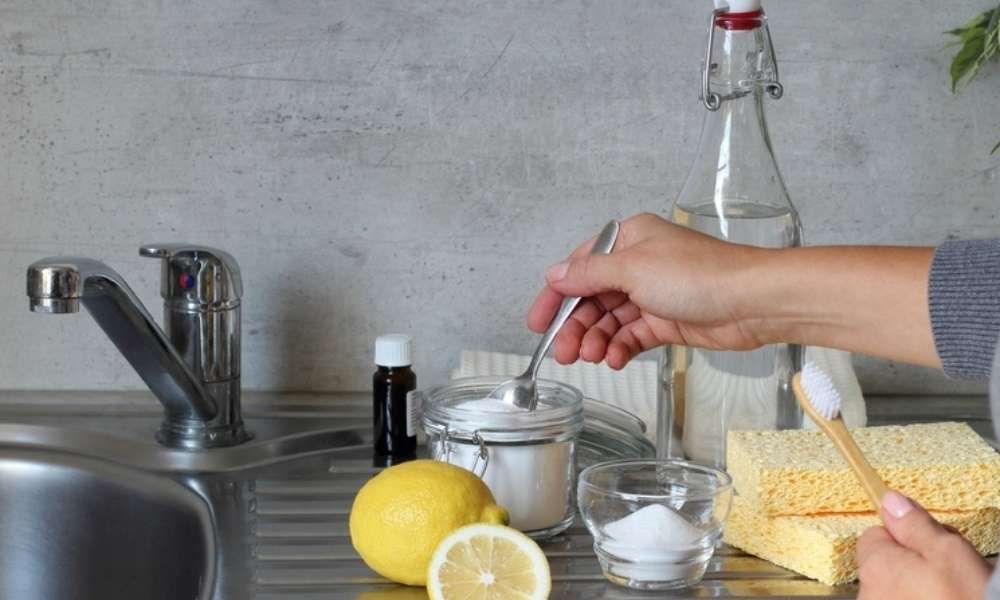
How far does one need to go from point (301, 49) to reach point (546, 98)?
0.82 feet

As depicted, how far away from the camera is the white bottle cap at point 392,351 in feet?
4.05

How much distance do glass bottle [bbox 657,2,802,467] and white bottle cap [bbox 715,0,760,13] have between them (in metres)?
0.03

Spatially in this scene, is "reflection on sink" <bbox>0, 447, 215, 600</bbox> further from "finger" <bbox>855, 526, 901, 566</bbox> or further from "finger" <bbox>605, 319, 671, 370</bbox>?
"finger" <bbox>855, 526, 901, 566</bbox>

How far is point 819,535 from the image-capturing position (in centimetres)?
100

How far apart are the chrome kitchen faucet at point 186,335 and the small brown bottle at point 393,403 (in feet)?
0.46

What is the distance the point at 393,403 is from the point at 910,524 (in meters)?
0.56

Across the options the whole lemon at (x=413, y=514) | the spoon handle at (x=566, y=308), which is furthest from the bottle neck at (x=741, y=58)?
the whole lemon at (x=413, y=514)

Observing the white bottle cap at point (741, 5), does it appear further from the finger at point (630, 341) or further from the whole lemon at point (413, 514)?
the whole lemon at point (413, 514)

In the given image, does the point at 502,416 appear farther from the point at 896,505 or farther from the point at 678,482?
the point at 896,505

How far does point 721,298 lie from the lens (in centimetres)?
104

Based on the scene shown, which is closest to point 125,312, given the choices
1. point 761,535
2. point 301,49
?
point 301,49

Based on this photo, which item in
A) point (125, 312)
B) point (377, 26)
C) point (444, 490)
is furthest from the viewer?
point (377, 26)

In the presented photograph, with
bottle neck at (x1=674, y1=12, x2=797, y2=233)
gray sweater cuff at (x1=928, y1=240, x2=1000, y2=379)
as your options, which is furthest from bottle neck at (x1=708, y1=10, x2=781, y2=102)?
gray sweater cuff at (x1=928, y1=240, x2=1000, y2=379)

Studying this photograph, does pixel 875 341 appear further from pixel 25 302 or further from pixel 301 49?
pixel 25 302
